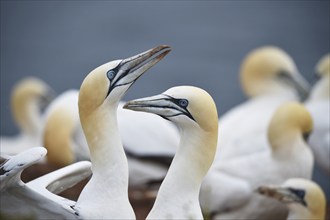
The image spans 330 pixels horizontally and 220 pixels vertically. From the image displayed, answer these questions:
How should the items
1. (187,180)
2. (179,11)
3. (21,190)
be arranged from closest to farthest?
(21,190), (187,180), (179,11)

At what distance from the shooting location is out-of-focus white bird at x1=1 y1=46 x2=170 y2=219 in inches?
261

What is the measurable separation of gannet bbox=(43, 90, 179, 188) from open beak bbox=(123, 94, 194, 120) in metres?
4.51

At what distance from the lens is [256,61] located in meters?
13.0

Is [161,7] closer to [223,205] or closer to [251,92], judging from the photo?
[251,92]

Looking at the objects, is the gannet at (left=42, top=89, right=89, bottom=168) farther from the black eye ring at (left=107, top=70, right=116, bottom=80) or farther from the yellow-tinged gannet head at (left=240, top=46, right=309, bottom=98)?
the black eye ring at (left=107, top=70, right=116, bottom=80)

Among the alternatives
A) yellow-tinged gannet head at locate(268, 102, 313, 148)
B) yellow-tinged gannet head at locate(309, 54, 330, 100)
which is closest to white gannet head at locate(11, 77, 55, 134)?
yellow-tinged gannet head at locate(309, 54, 330, 100)

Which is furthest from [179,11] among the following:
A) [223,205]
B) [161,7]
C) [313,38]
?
[223,205]

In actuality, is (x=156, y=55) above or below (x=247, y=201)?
above

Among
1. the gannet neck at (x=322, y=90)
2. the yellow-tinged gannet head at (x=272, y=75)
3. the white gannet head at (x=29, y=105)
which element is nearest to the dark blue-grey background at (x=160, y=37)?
the white gannet head at (x=29, y=105)

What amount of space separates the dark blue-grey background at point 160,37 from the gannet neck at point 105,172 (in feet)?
52.1

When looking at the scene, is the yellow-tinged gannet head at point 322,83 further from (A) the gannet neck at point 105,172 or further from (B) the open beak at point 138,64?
(A) the gannet neck at point 105,172

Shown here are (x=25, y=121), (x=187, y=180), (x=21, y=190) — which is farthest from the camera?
(x=25, y=121)

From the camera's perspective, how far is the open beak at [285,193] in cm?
865

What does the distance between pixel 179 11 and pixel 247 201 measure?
26.4m
